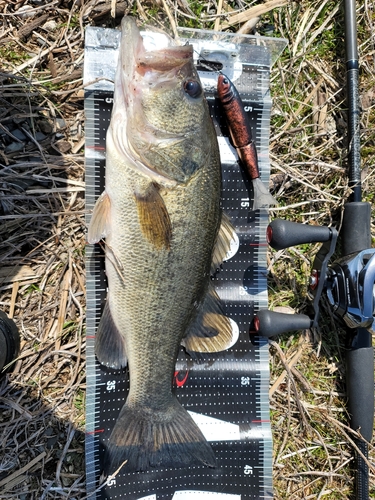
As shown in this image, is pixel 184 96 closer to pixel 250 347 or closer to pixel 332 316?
pixel 250 347

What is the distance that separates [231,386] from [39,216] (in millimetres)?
Answer: 1582

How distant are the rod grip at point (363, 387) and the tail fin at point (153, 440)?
1.02m

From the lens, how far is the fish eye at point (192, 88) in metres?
1.96

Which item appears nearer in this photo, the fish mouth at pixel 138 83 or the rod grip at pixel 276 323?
the fish mouth at pixel 138 83

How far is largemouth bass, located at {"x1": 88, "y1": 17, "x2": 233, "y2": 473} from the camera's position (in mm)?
1947

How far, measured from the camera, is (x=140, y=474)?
2.38 metres

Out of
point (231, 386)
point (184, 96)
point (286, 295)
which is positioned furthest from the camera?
point (286, 295)

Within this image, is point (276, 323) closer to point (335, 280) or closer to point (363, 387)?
point (335, 280)

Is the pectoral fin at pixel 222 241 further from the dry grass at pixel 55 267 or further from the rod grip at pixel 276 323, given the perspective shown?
the dry grass at pixel 55 267

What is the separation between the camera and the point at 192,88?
1.97 metres

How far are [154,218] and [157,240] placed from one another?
0.37ft

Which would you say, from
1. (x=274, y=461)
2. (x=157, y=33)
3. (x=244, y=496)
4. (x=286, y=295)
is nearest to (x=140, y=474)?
(x=244, y=496)

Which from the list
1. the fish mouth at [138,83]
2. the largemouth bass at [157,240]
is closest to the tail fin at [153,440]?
the largemouth bass at [157,240]

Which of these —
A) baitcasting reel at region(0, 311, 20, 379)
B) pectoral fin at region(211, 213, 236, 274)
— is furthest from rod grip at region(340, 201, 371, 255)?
A: baitcasting reel at region(0, 311, 20, 379)
